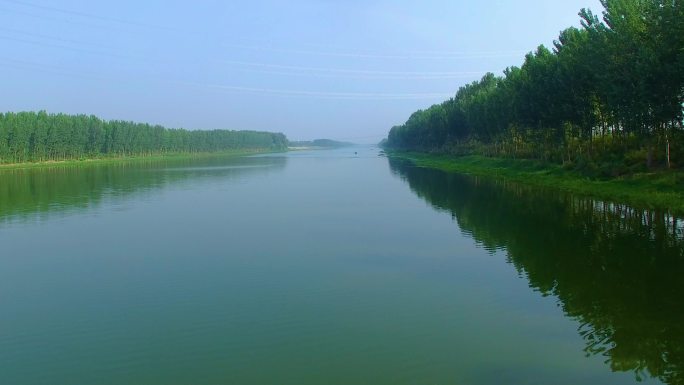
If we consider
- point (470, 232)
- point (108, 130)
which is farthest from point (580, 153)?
point (108, 130)

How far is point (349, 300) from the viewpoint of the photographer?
42.2 ft

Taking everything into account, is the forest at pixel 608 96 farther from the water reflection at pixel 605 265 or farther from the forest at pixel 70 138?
the forest at pixel 70 138

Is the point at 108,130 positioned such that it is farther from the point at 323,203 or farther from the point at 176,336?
the point at 176,336

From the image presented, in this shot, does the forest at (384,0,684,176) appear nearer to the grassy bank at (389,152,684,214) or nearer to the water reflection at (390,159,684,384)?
the grassy bank at (389,152,684,214)

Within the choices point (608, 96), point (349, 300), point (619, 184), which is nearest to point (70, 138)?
point (608, 96)

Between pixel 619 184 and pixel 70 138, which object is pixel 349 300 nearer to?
pixel 619 184

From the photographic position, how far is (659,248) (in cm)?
1667

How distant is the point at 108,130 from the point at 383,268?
12520 centimetres

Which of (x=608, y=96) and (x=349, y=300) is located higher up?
(x=608, y=96)

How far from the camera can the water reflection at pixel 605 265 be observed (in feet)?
31.2

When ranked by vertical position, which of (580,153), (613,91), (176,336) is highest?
(613,91)

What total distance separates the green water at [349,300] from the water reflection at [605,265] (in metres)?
0.06

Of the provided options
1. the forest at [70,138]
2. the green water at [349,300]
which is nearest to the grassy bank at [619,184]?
the green water at [349,300]

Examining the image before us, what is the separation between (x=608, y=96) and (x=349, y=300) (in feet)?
89.2
